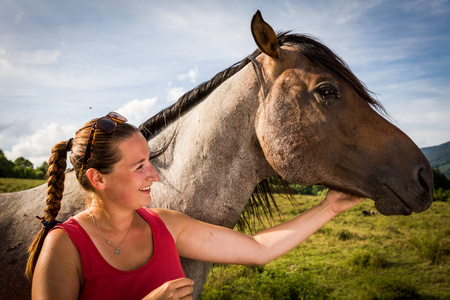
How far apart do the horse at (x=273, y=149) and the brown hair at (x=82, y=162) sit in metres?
0.36

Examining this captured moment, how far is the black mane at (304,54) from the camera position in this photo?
1.91 meters

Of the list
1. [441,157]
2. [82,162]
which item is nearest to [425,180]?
[82,162]

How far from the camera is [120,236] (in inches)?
60.9

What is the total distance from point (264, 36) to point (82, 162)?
4.59 ft

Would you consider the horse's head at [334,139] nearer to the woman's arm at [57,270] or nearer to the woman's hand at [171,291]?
the woman's hand at [171,291]

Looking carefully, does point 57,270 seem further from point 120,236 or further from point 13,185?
point 13,185

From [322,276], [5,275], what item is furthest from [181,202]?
[322,276]

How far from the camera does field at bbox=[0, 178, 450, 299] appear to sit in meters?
6.22

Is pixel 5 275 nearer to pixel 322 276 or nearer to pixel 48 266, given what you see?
pixel 48 266

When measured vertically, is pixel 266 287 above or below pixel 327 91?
below

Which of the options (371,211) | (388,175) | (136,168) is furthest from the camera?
(371,211)

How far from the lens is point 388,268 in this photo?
310 inches

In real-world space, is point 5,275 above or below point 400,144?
below

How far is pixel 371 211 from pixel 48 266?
16.8 meters
